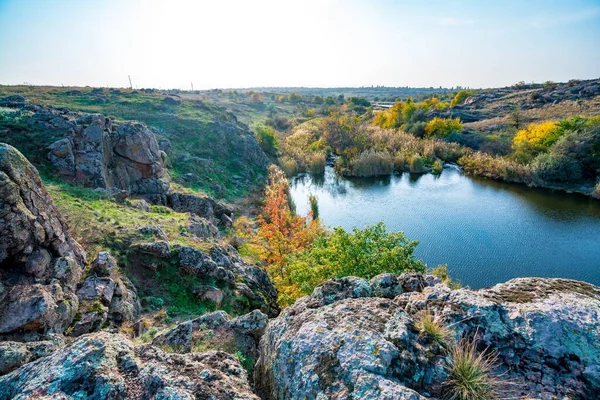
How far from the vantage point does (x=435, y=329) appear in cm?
434

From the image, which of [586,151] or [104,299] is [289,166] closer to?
[586,151]

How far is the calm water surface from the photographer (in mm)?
21406

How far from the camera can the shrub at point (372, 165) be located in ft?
143

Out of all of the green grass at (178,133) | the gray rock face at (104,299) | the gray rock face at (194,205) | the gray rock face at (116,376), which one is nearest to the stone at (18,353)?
the gray rock face at (116,376)

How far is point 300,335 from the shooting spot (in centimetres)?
441

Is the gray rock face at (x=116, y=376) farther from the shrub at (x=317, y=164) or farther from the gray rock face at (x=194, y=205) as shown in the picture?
the shrub at (x=317, y=164)

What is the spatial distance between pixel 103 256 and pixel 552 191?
139ft

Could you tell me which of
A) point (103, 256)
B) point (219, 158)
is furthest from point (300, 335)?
point (219, 158)

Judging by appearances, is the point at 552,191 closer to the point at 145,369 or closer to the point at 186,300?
the point at 186,300

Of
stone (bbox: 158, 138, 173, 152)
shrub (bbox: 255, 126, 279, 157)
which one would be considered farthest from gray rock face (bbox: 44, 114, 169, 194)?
shrub (bbox: 255, 126, 279, 157)

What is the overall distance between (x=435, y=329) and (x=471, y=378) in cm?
71

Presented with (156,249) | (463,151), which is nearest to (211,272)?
(156,249)

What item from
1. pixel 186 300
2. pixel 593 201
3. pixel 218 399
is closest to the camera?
pixel 218 399

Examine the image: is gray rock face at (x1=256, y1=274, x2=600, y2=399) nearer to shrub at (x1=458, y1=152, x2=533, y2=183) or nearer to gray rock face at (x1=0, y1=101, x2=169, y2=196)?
gray rock face at (x1=0, y1=101, x2=169, y2=196)
